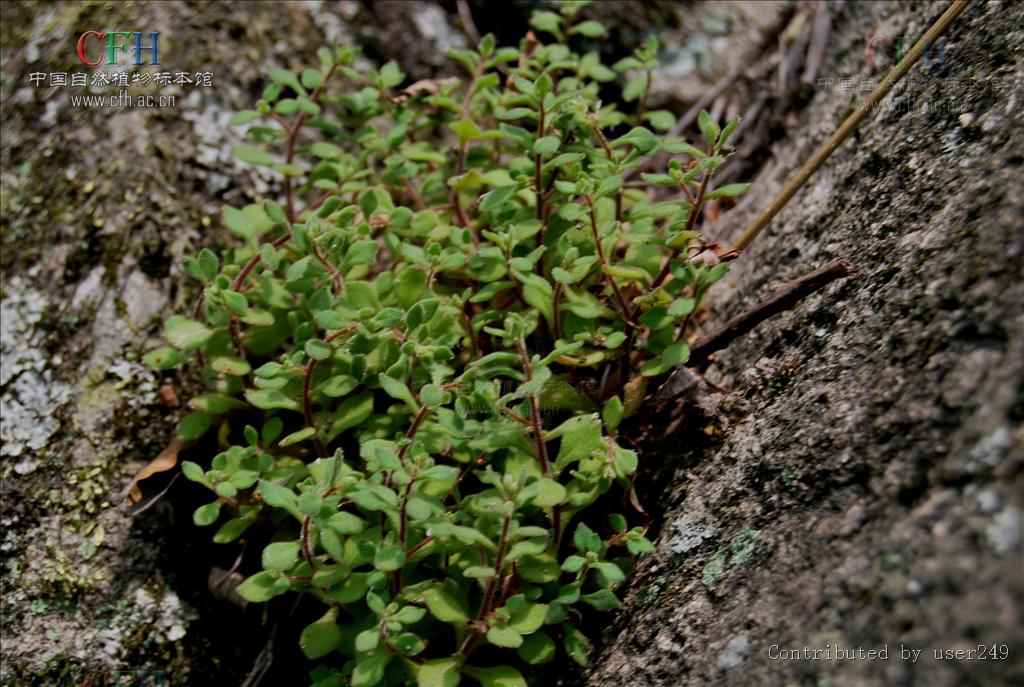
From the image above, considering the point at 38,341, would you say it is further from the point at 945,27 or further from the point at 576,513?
the point at 945,27

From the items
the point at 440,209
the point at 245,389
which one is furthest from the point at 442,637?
the point at 440,209

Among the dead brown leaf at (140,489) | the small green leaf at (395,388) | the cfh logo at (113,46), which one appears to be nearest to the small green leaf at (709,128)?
the small green leaf at (395,388)

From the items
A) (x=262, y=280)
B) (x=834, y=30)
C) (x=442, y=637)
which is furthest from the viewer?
(x=834, y=30)

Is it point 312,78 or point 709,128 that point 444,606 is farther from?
point 312,78

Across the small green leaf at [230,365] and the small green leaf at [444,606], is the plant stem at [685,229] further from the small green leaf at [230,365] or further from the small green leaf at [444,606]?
the small green leaf at [230,365]

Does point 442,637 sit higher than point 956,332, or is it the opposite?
point 956,332
